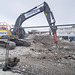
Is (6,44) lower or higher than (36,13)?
lower

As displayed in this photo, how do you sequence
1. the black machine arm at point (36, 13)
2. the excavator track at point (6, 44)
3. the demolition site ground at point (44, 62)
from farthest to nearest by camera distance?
the black machine arm at point (36, 13), the excavator track at point (6, 44), the demolition site ground at point (44, 62)

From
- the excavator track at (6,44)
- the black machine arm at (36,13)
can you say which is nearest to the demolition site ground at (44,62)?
the excavator track at (6,44)

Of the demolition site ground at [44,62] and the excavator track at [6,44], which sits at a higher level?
the excavator track at [6,44]

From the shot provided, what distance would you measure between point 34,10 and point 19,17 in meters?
2.00

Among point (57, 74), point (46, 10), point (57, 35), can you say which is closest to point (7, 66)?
point (57, 74)

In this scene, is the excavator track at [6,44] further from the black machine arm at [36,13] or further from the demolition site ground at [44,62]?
the black machine arm at [36,13]

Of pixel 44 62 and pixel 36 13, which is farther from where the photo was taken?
pixel 36 13

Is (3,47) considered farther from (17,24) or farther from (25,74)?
(25,74)

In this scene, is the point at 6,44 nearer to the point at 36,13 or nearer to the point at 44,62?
the point at 44,62

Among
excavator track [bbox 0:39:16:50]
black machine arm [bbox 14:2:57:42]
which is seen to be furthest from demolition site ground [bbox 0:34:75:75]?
black machine arm [bbox 14:2:57:42]

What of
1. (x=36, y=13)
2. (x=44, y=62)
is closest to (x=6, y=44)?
(x=44, y=62)

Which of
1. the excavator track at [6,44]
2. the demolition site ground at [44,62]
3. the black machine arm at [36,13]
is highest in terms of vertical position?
the black machine arm at [36,13]

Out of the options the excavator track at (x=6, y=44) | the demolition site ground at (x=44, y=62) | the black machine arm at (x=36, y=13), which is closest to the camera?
the demolition site ground at (x=44, y=62)

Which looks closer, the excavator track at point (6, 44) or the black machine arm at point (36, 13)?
the excavator track at point (6, 44)
